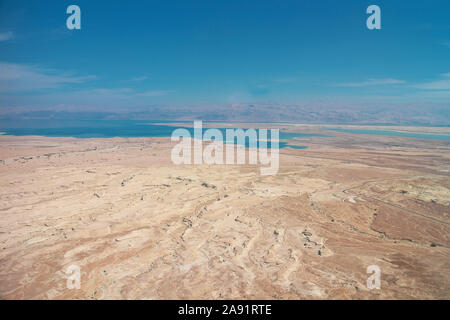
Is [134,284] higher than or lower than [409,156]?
lower

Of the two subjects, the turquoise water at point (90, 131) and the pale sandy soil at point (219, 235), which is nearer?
the pale sandy soil at point (219, 235)

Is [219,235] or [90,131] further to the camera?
[90,131]

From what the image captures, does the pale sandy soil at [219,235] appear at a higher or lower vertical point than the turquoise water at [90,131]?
lower

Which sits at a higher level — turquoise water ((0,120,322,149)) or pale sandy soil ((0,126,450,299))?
turquoise water ((0,120,322,149))

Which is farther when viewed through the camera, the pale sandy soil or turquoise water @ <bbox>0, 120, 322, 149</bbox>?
turquoise water @ <bbox>0, 120, 322, 149</bbox>

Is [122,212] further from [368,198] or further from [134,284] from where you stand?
[368,198]

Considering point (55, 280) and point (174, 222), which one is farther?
point (174, 222)
